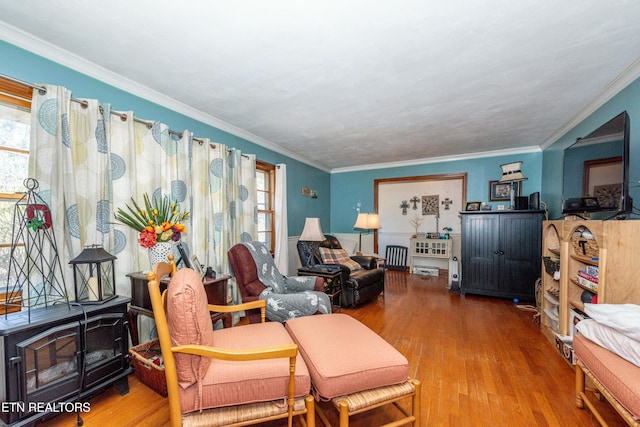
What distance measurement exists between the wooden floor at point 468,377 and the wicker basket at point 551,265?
68 centimetres

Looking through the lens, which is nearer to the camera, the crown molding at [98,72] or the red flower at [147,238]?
the crown molding at [98,72]

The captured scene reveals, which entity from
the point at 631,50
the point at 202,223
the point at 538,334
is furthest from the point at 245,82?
the point at 538,334

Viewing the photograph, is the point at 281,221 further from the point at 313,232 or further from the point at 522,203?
the point at 522,203

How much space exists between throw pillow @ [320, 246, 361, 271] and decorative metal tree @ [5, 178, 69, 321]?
2.85m

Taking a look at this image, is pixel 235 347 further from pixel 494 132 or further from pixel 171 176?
pixel 494 132

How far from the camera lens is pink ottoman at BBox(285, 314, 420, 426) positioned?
122 cm

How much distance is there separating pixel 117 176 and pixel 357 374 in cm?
228

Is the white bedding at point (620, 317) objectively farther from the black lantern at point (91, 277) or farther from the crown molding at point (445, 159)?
the crown molding at point (445, 159)

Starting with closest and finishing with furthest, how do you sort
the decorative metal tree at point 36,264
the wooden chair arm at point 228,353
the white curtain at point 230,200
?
the wooden chair arm at point 228,353 < the decorative metal tree at point 36,264 < the white curtain at point 230,200

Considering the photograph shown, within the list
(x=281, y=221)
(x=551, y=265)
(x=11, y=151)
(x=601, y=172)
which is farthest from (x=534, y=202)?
(x=11, y=151)

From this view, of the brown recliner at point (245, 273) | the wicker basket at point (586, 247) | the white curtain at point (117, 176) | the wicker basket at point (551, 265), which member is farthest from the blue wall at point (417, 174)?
the brown recliner at point (245, 273)

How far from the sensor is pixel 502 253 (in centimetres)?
387

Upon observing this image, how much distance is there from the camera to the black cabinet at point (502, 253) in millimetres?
3699

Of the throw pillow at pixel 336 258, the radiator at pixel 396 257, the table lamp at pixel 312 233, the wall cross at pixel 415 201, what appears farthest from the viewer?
the radiator at pixel 396 257
